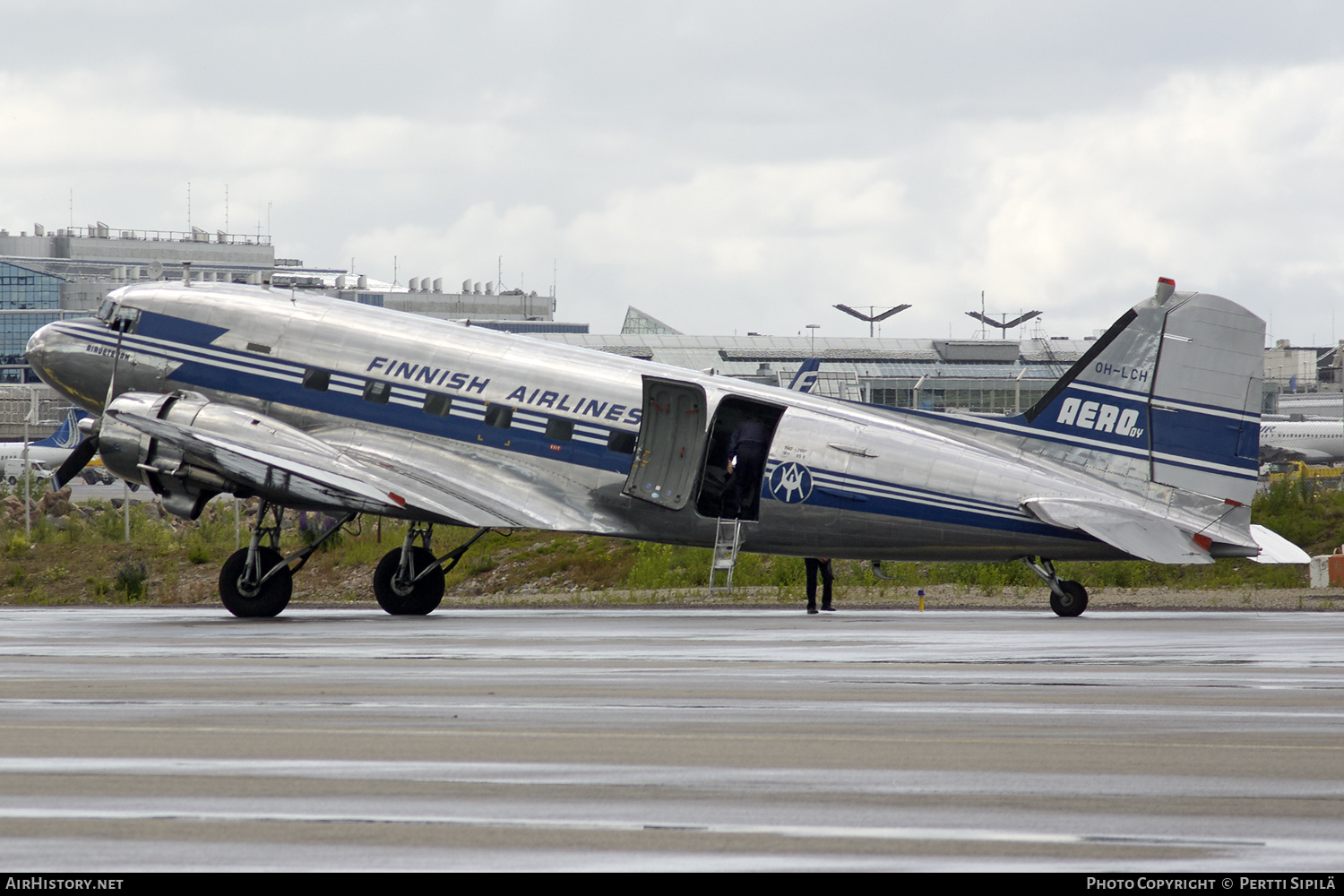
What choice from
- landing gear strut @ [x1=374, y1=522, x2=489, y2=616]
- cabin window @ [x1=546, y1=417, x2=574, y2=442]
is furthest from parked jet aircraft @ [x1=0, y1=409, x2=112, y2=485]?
cabin window @ [x1=546, y1=417, x2=574, y2=442]

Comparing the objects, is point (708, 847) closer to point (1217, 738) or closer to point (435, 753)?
point (435, 753)

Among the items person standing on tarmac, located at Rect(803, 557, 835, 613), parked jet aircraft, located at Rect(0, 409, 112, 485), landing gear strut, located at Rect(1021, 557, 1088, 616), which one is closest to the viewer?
landing gear strut, located at Rect(1021, 557, 1088, 616)

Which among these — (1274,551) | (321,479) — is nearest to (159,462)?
(321,479)

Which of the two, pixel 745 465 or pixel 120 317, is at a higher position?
pixel 120 317

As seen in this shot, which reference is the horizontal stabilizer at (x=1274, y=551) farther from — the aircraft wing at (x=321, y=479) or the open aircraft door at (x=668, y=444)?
the aircraft wing at (x=321, y=479)

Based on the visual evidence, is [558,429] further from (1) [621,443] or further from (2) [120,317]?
(2) [120,317]

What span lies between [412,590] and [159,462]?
476 cm

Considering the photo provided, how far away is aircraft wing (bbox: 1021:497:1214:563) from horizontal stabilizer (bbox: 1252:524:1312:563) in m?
0.93

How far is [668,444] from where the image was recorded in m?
24.2

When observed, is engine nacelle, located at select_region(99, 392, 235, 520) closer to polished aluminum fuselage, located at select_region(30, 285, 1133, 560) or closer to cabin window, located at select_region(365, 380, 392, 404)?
polished aluminum fuselage, located at select_region(30, 285, 1133, 560)

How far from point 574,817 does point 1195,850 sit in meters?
3.14

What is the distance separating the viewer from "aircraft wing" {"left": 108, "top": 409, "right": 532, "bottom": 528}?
2327cm

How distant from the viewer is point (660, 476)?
24281mm

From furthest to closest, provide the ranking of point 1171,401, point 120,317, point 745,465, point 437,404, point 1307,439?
point 1307,439, point 120,317, point 437,404, point 745,465, point 1171,401
